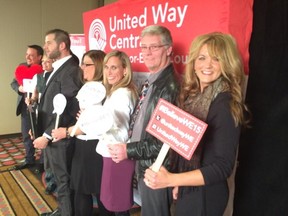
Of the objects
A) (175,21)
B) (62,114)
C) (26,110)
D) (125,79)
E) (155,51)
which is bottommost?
(26,110)

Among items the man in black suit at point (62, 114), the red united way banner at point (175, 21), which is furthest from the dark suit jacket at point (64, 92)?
the red united way banner at point (175, 21)

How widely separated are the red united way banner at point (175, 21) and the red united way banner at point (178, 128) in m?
0.59

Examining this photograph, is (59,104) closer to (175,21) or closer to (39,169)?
(175,21)

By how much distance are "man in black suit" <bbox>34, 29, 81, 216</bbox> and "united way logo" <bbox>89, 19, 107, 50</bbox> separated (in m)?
0.51

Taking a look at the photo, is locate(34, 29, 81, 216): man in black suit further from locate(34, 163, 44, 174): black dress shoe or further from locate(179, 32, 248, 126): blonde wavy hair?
locate(34, 163, 44, 174): black dress shoe

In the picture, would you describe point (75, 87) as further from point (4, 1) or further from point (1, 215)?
point (4, 1)

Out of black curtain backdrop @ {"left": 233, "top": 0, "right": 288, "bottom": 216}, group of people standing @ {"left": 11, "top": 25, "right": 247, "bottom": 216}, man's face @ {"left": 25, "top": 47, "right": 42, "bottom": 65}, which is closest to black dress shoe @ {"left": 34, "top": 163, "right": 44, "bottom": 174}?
group of people standing @ {"left": 11, "top": 25, "right": 247, "bottom": 216}

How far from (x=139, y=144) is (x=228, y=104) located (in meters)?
0.52

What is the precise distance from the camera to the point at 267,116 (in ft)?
4.27

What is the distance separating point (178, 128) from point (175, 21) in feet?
3.02

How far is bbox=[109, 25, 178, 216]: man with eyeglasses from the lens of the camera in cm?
132

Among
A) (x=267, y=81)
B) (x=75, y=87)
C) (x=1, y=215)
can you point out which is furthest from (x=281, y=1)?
(x=1, y=215)

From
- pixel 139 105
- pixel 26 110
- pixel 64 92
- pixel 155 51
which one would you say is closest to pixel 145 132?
pixel 139 105

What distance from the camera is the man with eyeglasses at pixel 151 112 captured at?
132 cm
